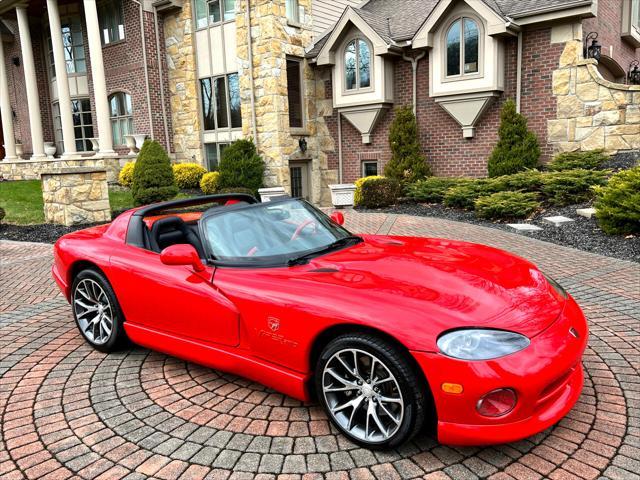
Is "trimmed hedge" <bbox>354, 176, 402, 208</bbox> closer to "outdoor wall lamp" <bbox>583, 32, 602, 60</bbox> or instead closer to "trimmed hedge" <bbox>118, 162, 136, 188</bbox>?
"outdoor wall lamp" <bbox>583, 32, 602, 60</bbox>

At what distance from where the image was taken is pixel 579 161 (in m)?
11.6

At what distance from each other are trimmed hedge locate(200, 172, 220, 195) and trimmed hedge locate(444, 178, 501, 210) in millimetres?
7374

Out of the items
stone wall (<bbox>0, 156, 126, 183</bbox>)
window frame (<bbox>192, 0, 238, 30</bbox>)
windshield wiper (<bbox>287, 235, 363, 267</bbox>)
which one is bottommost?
windshield wiper (<bbox>287, 235, 363, 267</bbox>)

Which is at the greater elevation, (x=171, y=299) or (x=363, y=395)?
(x=171, y=299)

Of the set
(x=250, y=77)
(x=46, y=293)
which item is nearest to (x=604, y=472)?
(x=46, y=293)

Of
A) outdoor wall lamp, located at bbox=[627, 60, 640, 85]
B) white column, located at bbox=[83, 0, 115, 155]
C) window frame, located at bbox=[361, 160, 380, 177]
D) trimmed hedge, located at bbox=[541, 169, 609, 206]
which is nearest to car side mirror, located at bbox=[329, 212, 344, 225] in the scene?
trimmed hedge, located at bbox=[541, 169, 609, 206]

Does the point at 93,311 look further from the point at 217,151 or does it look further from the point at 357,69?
the point at 217,151

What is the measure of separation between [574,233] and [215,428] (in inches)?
293

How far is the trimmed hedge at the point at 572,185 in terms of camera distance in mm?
10344

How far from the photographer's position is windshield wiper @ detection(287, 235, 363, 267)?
3.41 m

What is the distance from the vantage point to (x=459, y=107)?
13539mm

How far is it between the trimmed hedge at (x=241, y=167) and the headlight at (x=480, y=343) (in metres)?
12.8

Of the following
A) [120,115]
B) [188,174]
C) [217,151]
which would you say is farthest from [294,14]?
[120,115]

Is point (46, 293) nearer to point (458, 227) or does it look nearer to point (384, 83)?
point (458, 227)
